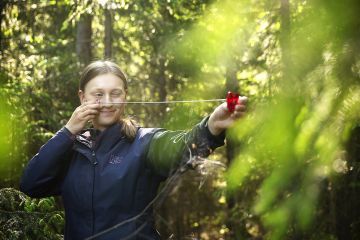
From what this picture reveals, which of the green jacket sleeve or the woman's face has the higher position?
the woman's face

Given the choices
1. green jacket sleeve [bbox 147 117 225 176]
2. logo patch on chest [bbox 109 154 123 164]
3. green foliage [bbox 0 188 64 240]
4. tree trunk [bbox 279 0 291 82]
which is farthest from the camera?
tree trunk [bbox 279 0 291 82]

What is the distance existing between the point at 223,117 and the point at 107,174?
954 millimetres

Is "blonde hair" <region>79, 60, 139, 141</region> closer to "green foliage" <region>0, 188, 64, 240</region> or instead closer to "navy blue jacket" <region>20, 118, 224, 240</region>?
"navy blue jacket" <region>20, 118, 224, 240</region>

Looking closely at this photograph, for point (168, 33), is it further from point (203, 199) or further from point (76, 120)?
point (76, 120)

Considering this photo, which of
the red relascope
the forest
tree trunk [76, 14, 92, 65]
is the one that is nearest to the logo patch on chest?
the forest

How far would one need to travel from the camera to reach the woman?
2822 millimetres

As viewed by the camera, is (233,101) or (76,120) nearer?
(233,101)

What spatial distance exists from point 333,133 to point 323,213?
12.9 feet

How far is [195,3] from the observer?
689 centimetres

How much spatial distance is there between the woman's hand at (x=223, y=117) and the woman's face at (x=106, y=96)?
922 mm

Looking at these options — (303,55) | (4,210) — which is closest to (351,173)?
(303,55)

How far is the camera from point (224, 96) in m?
7.71

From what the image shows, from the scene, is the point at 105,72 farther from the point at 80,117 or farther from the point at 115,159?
the point at 115,159

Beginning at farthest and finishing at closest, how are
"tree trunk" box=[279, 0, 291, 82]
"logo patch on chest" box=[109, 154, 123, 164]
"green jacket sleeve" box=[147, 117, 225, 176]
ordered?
"tree trunk" box=[279, 0, 291, 82], "logo patch on chest" box=[109, 154, 123, 164], "green jacket sleeve" box=[147, 117, 225, 176]
